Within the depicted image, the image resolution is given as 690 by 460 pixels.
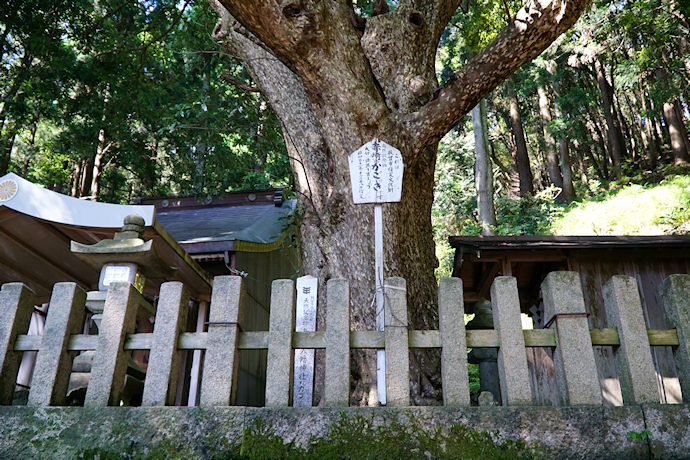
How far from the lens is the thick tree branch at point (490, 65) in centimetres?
473

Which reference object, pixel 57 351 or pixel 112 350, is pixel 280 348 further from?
pixel 57 351

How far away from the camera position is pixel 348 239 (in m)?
4.71

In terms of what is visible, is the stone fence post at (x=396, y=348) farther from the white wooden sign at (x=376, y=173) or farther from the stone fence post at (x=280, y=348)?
the white wooden sign at (x=376, y=173)

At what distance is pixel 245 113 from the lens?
751 cm

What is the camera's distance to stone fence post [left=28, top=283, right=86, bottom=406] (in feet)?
10.9

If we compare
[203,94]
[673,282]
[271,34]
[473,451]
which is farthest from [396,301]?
[203,94]

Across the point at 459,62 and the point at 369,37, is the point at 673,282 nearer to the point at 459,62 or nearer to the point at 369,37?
the point at 369,37

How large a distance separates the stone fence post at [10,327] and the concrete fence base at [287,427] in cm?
31

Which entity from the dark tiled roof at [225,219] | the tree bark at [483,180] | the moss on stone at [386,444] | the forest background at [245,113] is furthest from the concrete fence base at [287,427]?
the tree bark at [483,180]

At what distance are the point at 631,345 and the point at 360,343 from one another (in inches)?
65.2

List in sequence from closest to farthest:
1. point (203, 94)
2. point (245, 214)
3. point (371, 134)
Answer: point (371, 134)
point (203, 94)
point (245, 214)

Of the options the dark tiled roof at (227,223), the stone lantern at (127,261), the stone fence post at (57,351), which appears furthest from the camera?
the dark tiled roof at (227,223)

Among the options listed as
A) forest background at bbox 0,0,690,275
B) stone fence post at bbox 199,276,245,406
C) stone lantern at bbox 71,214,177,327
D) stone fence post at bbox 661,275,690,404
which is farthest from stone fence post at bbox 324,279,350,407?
forest background at bbox 0,0,690,275

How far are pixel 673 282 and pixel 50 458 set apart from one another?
4.01 meters
